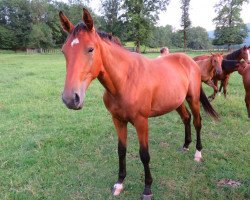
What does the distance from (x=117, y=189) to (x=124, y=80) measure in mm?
1503

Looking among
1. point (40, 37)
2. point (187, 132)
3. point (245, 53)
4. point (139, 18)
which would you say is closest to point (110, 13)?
point (139, 18)

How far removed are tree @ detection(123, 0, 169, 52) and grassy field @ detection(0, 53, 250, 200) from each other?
32011mm

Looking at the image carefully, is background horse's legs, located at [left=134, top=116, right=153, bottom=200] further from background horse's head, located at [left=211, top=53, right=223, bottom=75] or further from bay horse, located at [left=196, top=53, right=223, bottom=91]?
background horse's head, located at [left=211, top=53, right=223, bottom=75]

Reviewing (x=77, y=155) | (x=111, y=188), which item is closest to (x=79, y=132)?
(x=77, y=155)

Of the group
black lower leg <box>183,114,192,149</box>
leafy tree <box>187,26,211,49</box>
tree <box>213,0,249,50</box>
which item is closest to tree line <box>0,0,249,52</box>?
tree <box>213,0,249,50</box>

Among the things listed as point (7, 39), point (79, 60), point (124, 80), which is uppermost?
point (7, 39)

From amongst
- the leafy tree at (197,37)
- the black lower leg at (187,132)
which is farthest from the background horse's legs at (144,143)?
the leafy tree at (197,37)

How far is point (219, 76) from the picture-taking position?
834cm

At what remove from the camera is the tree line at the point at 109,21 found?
38.4 m

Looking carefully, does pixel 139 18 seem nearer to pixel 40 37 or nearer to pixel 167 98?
pixel 40 37

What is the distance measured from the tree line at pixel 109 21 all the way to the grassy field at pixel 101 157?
2955cm

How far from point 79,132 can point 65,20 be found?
3310 mm

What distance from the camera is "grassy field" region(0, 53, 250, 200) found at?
3463 mm

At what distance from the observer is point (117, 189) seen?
345cm
